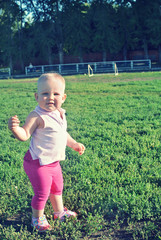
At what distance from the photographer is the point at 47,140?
2500mm

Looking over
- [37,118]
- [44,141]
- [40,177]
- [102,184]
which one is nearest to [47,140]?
[44,141]

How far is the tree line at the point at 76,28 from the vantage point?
3378cm

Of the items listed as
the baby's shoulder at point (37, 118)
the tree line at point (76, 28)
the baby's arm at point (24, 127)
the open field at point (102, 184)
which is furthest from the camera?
the tree line at point (76, 28)

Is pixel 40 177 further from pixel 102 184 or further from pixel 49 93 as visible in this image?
pixel 102 184

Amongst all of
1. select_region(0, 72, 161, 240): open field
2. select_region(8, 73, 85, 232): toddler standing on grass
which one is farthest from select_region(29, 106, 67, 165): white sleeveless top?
select_region(0, 72, 161, 240): open field

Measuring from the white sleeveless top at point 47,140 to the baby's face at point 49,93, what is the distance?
0.06 m

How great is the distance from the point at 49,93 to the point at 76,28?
3413cm

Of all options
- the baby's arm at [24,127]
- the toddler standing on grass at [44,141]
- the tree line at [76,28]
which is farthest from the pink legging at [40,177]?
the tree line at [76,28]

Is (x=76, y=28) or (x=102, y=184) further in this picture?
(x=76, y=28)

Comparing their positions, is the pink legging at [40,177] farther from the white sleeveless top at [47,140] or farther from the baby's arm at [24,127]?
the baby's arm at [24,127]

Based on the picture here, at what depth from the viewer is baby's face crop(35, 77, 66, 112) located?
246cm

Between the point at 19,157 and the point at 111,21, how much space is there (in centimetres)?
3279

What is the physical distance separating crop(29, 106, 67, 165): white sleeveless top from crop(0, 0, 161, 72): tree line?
32.0 m

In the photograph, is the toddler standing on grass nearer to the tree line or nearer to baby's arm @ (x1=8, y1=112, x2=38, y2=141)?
baby's arm @ (x1=8, y1=112, x2=38, y2=141)
